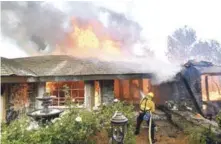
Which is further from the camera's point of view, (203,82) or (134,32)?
(134,32)

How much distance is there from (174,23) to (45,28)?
945 inches

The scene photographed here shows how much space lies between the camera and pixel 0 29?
18078 millimetres

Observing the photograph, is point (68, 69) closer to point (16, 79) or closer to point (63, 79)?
point (63, 79)

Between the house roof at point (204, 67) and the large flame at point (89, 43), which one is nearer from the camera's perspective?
the house roof at point (204, 67)

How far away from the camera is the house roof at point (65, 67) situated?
454 inches

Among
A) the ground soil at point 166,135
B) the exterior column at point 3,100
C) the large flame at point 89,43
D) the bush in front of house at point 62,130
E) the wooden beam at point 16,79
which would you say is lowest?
the ground soil at point 166,135

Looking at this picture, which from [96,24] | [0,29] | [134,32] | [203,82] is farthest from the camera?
[134,32]

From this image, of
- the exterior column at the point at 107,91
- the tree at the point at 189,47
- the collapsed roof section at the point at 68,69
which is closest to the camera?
the collapsed roof section at the point at 68,69

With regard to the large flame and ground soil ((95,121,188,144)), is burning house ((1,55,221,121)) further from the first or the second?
ground soil ((95,121,188,144))

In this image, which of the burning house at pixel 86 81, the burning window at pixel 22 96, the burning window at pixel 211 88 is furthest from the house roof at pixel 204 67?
the burning window at pixel 22 96

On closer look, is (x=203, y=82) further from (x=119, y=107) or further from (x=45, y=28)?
(x=45, y=28)

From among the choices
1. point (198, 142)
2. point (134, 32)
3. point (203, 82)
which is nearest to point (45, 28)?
point (134, 32)

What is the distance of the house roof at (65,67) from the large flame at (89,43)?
7.43ft

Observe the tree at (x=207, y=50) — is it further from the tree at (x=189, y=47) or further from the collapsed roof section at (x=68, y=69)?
the collapsed roof section at (x=68, y=69)
